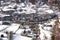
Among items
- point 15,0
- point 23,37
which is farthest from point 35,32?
point 15,0

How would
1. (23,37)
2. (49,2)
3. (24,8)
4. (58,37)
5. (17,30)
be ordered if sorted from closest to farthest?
(58,37) → (23,37) → (17,30) → (24,8) → (49,2)

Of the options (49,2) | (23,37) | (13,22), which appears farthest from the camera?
(49,2)

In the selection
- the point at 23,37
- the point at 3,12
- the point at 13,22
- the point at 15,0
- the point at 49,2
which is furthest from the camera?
the point at 15,0

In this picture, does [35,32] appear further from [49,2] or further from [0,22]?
[49,2]

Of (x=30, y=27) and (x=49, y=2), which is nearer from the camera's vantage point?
(x=30, y=27)

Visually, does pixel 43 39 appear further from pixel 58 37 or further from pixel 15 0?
pixel 15 0

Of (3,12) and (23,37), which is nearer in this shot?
(23,37)

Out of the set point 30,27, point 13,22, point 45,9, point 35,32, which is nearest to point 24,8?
point 45,9

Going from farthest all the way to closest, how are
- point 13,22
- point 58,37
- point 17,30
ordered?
point 13,22, point 17,30, point 58,37
